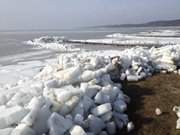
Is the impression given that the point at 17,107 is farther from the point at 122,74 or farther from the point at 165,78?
the point at 165,78

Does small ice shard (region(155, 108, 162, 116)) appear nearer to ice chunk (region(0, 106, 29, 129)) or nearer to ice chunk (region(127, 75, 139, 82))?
ice chunk (region(127, 75, 139, 82))

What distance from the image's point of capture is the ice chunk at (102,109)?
4.71 metres

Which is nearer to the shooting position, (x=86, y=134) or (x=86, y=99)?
(x=86, y=134)

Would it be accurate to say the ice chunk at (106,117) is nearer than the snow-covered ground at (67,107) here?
No

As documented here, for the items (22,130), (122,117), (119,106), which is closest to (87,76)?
(119,106)

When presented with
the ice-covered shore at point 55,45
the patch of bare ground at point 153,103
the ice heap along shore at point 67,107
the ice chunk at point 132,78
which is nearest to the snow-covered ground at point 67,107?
the ice heap along shore at point 67,107

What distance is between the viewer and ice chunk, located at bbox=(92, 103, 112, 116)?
4.71 meters

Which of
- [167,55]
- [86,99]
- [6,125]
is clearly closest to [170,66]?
[167,55]

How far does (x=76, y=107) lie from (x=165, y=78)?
3026 millimetres

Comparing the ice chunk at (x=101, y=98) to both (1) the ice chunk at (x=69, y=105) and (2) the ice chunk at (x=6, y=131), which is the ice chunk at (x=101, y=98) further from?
(2) the ice chunk at (x=6, y=131)

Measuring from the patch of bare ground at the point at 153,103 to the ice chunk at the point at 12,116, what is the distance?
151 centimetres

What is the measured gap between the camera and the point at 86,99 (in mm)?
4914

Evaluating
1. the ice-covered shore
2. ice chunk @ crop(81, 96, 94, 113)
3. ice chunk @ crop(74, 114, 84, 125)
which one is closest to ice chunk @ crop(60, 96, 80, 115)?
ice chunk @ crop(81, 96, 94, 113)

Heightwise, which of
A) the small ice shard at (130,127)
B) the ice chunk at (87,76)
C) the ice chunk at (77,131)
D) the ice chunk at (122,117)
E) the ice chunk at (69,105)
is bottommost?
the small ice shard at (130,127)
